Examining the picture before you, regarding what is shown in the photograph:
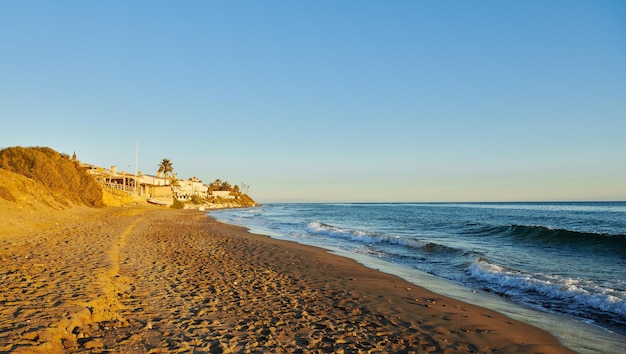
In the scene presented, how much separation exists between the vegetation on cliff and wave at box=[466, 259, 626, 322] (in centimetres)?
3610

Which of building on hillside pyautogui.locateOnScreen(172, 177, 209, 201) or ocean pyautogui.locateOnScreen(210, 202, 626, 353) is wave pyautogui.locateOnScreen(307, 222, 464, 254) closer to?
ocean pyautogui.locateOnScreen(210, 202, 626, 353)

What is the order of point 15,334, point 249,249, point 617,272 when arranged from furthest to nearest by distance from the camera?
point 249,249
point 617,272
point 15,334

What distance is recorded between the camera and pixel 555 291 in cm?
998

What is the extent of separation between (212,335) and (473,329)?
15.7 ft

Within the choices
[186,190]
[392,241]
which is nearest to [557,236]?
[392,241]

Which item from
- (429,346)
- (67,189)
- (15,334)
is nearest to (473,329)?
(429,346)

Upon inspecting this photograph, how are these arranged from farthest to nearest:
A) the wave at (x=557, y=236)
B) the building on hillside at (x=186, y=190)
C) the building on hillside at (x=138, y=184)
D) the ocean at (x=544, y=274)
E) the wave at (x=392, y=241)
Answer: the building on hillside at (x=186, y=190) → the building on hillside at (x=138, y=184) → the wave at (x=557, y=236) → the wave at (x=392, y=241) → the ocean at (x=544, y=274)

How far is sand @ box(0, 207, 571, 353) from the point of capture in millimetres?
5184

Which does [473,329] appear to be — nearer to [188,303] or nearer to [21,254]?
[188,303]

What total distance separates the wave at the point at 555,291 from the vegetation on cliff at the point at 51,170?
118 ft

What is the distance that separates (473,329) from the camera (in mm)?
6637

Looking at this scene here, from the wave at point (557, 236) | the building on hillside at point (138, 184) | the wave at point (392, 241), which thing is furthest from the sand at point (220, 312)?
the building on hillside at point (138, 184)

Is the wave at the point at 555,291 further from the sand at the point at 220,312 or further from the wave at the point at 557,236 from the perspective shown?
the wave at the point at 557,236

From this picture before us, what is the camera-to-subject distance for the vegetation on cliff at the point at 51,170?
32.4 m
